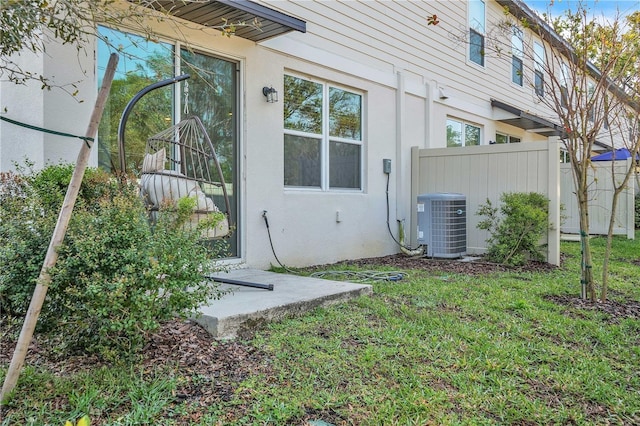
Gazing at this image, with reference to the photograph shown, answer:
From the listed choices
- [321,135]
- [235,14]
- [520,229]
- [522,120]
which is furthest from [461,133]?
[235,14]

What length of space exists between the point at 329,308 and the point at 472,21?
794cm

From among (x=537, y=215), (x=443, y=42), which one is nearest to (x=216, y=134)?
(x=537, y=215)

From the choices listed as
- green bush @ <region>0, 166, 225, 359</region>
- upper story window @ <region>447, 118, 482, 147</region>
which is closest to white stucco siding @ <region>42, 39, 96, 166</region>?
green bush @ <region>0, 166, 225, 359</region>

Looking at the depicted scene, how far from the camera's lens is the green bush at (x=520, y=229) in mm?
6039

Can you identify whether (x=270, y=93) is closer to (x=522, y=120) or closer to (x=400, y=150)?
(x=400, y=150)

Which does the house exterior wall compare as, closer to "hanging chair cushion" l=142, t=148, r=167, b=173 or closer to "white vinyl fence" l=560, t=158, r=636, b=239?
"hanging chair cushion" l=142, t=148, r=167, b=173

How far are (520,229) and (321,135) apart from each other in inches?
117

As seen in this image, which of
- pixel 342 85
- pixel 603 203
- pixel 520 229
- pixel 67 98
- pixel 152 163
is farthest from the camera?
pixel 603 203

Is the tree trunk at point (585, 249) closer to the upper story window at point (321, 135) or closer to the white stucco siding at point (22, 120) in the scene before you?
the upper story window at point (321, 135)

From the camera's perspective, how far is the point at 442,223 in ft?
22.1

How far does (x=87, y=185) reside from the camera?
285 cm

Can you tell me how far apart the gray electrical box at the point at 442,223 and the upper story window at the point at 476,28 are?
4.07 metres

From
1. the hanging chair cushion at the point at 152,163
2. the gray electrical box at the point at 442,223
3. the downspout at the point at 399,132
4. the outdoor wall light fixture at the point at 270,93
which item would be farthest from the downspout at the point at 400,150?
the hanging chair cushion at the point at 152,163

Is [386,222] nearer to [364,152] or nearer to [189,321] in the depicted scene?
[364,152]
